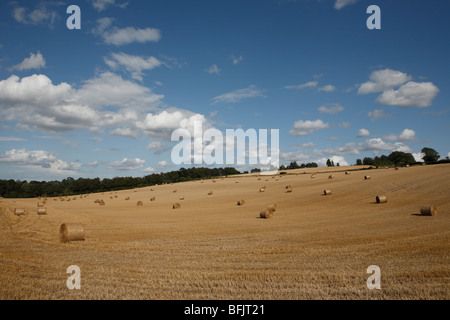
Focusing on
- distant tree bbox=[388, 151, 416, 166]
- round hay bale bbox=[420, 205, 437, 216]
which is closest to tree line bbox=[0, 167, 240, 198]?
Answer: distant tree bbox=[388, 151, 416, 166]

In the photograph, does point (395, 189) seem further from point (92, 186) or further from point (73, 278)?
point (92, 186)

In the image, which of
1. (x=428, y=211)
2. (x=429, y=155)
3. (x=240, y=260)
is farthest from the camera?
(x=429, y=155)

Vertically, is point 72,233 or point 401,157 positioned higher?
point 401,157

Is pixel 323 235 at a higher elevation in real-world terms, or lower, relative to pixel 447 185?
lower

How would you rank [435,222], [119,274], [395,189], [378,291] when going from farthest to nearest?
1. [395,189]
2. [435,222]
3. [119,274]
4. [378,291]

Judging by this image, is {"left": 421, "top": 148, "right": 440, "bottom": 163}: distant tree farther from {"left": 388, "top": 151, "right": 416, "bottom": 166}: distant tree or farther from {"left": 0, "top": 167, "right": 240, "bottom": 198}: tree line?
{"left": 0, "top": 167, "right": 240, "bottom": 198}: tree line

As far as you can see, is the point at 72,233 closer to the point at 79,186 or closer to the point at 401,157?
the point at 79,186

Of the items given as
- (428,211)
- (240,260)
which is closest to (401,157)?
(428,211)

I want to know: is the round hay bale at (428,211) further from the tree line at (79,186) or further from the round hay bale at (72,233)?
the tree line at (79,186)

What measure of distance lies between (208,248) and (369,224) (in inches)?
357

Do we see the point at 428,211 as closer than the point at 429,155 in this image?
Yes

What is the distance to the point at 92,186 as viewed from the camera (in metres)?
108

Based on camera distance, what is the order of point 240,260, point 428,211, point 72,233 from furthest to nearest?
point 428,211
point 72,233
point 240,260
